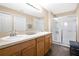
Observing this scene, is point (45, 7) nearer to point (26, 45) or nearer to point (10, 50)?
point (26, 45)

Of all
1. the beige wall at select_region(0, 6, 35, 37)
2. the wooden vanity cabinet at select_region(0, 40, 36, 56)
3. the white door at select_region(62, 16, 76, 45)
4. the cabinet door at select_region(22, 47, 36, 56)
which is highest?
the beige wall at select_region(0, 6, 35, 37)

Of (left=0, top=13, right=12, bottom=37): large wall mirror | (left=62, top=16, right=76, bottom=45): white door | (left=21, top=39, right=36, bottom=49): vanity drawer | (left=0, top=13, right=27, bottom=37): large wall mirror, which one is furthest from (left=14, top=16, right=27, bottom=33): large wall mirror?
(left=62, top=16, right=76, bottom=45): white door

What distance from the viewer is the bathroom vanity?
1200 mm

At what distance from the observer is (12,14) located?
1687mm

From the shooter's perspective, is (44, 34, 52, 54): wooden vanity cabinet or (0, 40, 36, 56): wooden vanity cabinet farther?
(44, 34, 52, 54): wooden vanity cabinet

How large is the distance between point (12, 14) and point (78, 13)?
1208 mm

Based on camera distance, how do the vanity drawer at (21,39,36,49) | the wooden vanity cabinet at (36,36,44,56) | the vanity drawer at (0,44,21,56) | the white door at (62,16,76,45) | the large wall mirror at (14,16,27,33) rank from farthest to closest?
the white door at (62,16,76,45) < the wooden vanity cabinet at (36,36,44,56) < the large wall mirror at (14,16,27,33) < the vanity drawer at (21,39,36,49) < the vanity drawer at (0,44,21,56)

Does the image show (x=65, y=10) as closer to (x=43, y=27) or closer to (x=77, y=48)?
(x=43, y=27)

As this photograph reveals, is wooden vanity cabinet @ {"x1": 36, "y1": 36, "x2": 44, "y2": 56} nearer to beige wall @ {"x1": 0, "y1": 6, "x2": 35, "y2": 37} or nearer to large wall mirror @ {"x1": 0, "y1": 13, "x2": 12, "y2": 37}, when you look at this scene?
beige wall @ {"x1": 0, "y1": 6, "x2": 35, "y2": 37}

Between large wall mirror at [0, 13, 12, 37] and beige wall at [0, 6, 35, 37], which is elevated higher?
beige wall at [0, 6, 35, 37]

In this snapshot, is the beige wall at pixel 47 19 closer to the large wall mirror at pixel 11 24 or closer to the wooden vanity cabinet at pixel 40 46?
the wooden vanity cabinet at pixel 40 46

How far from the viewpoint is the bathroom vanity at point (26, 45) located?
1200 millimetres

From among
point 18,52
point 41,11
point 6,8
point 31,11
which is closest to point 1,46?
point 18,52

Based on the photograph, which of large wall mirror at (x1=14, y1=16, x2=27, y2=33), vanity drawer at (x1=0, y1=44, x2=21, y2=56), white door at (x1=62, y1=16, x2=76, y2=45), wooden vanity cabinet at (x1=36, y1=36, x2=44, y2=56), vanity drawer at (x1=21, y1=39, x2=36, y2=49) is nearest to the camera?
vanity drawer at (x1=0, y1=44, x2=21, y2=56)
